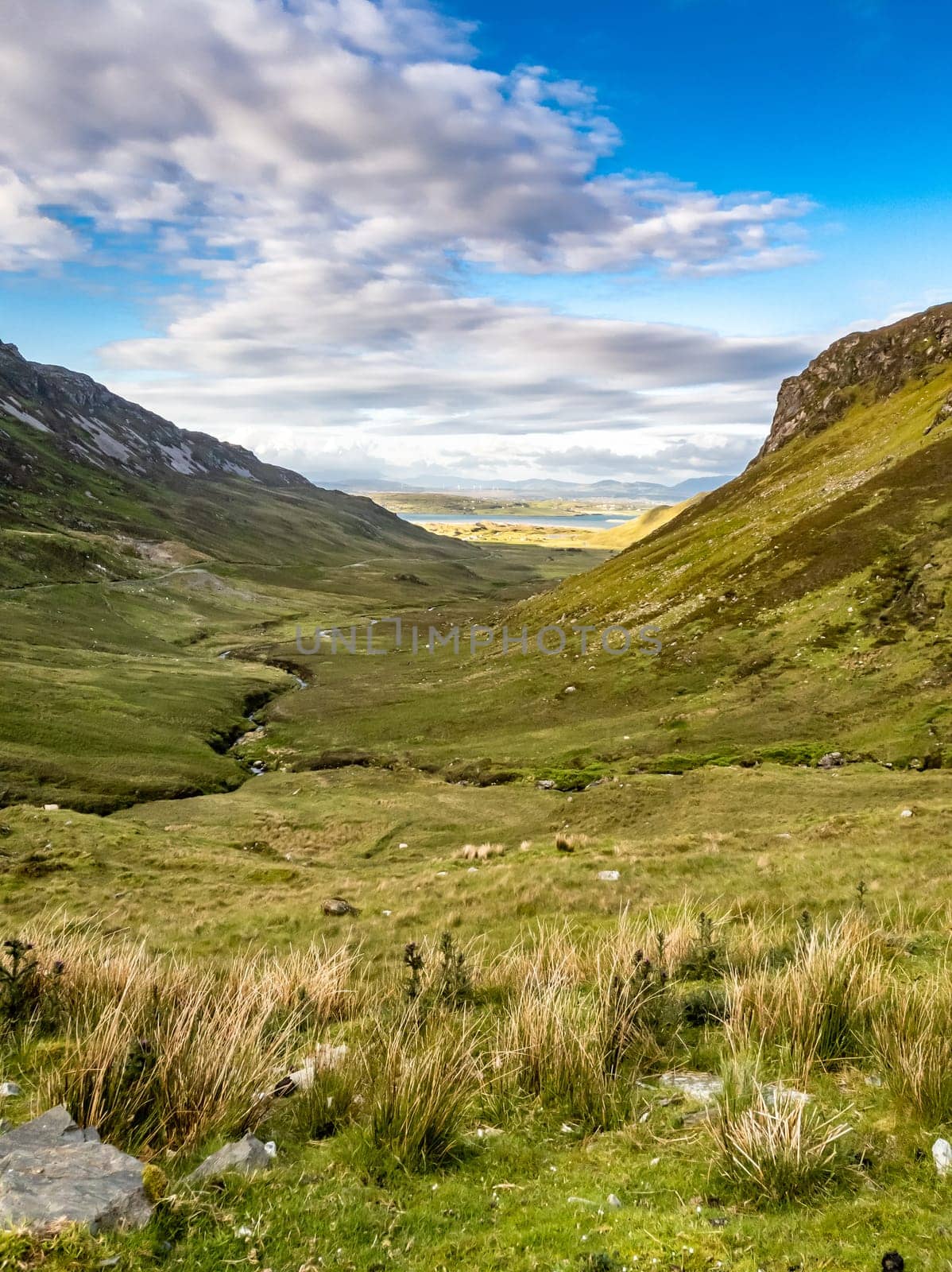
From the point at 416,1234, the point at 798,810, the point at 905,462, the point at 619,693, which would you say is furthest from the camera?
the point at 905,462

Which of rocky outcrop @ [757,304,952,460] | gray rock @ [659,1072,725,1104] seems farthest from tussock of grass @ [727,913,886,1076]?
rocky outcrop @ [757,304,952,460]

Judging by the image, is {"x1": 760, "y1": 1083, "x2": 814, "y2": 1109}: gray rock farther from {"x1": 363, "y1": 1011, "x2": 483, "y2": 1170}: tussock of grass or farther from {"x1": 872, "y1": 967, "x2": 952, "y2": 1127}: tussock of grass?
{"x1": 363, "y1": 1011, "x2": 483, "y2": 1170}: tussock of grass

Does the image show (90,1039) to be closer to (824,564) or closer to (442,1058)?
(442,1058)

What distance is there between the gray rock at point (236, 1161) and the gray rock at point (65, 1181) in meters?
0.63

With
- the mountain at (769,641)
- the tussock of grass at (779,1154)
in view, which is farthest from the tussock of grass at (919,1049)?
the mountain at (769,641)

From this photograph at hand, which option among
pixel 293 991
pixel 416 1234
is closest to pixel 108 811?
pixel 293 991

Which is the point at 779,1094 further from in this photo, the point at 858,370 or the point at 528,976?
the point at 858,370

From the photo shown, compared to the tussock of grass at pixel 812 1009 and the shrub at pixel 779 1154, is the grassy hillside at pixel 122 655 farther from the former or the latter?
the shrub at pixel 779 1154

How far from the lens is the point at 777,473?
111 metres

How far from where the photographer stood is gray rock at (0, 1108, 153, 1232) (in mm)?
5961

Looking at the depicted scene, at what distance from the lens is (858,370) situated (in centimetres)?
11894

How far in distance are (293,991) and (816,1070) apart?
8.55 metres

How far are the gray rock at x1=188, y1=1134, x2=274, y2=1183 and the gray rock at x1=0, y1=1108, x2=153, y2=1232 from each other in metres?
0.63

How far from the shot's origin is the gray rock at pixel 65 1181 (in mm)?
5961
